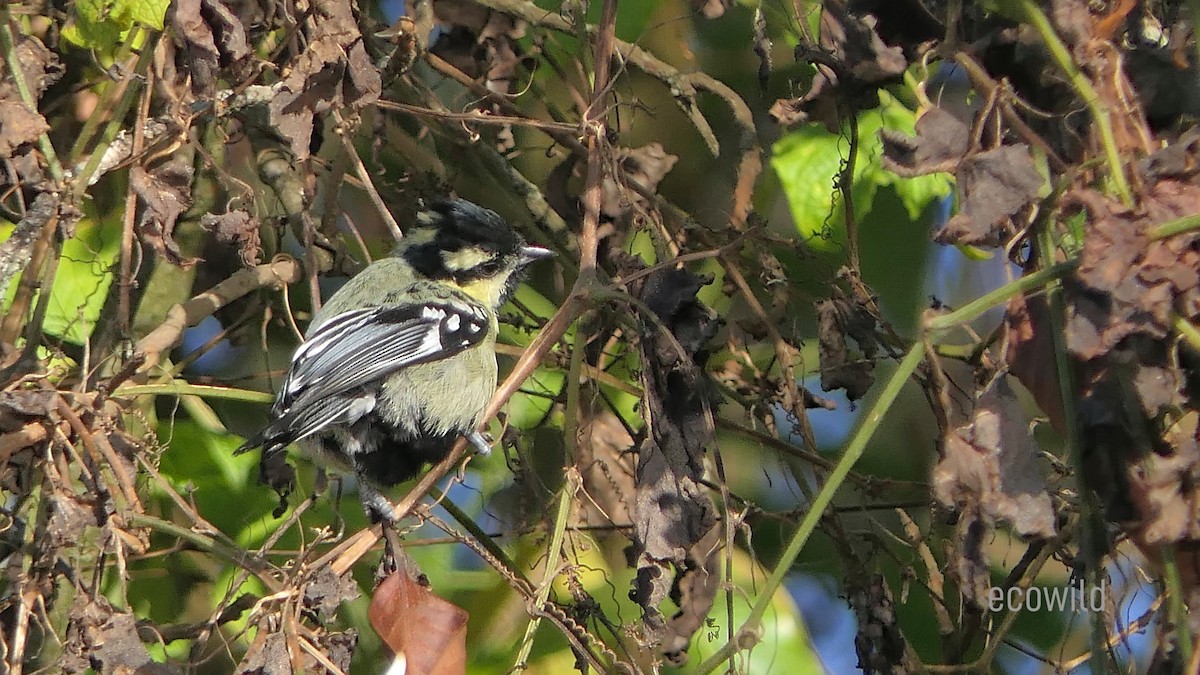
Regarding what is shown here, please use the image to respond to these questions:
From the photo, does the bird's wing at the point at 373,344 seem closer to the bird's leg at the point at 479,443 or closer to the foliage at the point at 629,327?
the foliage at the point at 629,327

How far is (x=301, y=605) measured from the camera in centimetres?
164

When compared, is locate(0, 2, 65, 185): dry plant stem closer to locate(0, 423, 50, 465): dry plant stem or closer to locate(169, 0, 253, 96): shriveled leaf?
locate(169, 0, 253, 96): shriveled leaf

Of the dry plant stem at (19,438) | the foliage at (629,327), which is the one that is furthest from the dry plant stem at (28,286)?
the dry plant stem at (19,438)

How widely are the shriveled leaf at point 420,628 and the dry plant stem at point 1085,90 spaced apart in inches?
40.7

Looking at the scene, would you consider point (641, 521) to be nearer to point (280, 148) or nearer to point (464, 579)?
point (464, 579)

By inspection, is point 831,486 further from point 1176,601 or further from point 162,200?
point 162,200

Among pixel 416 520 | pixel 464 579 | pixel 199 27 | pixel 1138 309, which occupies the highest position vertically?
pixel 1138 309

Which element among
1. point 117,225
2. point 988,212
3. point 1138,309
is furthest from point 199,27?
point 1138,309

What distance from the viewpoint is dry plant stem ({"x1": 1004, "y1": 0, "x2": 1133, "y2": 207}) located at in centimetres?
124

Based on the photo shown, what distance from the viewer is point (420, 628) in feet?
5.64

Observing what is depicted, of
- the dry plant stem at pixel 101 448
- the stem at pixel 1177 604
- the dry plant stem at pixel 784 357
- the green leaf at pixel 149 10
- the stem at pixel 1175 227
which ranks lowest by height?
the dry plant stem at pixel 101 448

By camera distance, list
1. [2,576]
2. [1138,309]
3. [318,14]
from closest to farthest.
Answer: [1138,309]
[318,14]
[2,576]

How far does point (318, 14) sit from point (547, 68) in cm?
92

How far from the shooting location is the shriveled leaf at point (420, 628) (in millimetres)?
1688
